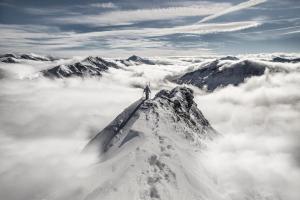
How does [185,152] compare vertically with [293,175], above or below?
above

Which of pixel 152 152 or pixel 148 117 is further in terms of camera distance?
pixel 148 117

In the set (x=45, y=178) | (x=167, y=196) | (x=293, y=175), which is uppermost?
(x=167, y=196)

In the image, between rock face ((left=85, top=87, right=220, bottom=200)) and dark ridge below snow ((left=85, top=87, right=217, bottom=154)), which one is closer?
rock face ((left=85, top=87, right=220, bottom=200))

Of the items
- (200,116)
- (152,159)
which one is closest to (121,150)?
(152,159)

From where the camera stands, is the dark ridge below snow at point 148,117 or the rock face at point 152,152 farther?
the dark ridge below snow at point 148,117

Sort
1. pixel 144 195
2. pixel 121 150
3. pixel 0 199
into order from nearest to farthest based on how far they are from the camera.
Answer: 1. pixel 144 195
2. pixel 121 150
3. pixel 0 199

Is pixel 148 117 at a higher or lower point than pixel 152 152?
higher

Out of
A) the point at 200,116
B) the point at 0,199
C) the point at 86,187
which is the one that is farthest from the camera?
the point at 200,116

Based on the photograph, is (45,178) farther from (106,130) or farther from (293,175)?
(293,175)
